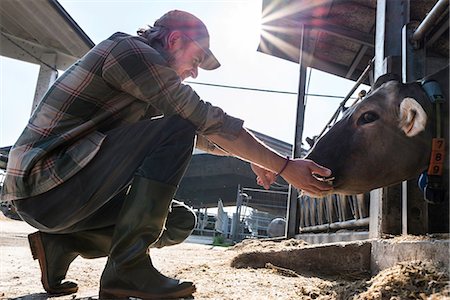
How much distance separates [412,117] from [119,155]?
4.29ft

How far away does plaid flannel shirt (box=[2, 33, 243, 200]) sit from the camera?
133 centimetres

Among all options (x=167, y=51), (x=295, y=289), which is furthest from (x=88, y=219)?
(x=295, y=289)

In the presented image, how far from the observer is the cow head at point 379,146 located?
1.97m

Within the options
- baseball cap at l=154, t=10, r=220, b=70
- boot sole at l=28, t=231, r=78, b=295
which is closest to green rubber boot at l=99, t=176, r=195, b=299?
boot sole at l=28, t=231, r=78, b=295

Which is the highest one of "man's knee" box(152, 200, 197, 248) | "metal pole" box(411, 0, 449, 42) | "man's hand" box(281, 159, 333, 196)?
"metal pole" box(411, 0, 449, 42)

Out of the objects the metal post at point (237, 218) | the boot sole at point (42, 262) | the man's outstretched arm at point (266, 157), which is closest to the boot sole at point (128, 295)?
the boot sole at point (42, 262)

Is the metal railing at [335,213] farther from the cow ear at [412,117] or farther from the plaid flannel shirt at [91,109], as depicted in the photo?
the plaid flannel shirt at [91,109]

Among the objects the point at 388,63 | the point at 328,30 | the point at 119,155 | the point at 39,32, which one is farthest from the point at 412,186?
the point at 39,32

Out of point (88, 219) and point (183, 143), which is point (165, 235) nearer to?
point (88, 219)

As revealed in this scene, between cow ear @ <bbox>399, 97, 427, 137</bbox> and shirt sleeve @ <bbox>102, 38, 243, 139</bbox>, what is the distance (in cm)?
95

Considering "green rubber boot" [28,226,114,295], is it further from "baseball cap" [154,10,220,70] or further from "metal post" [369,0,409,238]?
"metal post" [369,0,409,238]

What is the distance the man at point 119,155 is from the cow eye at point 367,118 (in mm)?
720

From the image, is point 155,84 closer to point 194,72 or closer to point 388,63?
point 194,72

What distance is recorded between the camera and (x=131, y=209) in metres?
1.26
